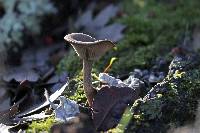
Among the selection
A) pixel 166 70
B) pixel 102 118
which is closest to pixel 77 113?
pixel 102 118

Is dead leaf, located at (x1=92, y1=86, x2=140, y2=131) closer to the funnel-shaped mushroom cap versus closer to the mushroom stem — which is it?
the mushroom stem

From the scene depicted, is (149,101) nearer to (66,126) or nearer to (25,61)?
(66,126)

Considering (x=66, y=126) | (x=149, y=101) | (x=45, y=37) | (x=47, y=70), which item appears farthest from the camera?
(x=45, y=37)

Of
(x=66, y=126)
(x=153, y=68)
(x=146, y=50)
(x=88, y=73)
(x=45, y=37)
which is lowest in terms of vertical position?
(x=66, y=126)

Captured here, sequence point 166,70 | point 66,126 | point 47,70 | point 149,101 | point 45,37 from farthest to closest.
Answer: point 45,37 < point 47,70 < point 166,70 < point 149,101 < point 66,126

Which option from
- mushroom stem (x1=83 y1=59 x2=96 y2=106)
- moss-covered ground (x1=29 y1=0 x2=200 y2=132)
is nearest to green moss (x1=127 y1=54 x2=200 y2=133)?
moss-covered ground (x1=29 y1=0 x2=200 y2=132)

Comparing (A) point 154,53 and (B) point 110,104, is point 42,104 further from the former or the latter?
(A) point 154,53

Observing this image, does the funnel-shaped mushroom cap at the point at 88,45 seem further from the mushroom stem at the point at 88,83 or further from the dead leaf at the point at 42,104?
the dead leaf at the point at 42,104
